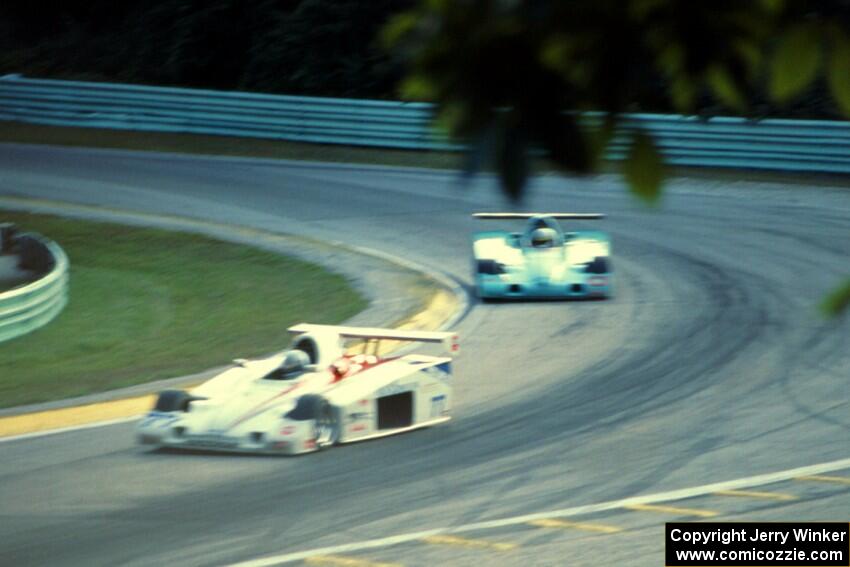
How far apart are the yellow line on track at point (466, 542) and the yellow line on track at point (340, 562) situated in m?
0.46

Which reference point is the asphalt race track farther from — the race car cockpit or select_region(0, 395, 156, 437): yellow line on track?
the race car cockpit

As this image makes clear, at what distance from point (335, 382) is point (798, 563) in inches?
165

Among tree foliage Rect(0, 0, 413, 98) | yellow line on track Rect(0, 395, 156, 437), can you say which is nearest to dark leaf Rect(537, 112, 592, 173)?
yellow line on track Rect(0, 395, 156, 437)

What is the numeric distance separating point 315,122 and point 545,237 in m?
13.1

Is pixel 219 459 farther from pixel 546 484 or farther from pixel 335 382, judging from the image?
pixel 546 484

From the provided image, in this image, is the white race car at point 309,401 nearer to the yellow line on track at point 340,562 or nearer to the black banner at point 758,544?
the yellow line on track at point 340,562

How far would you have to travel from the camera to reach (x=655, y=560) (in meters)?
7.96

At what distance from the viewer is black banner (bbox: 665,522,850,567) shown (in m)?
7.91

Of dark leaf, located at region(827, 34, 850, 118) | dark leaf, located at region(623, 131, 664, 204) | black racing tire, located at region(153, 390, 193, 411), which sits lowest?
dark leaf, located at region(623, 131, 664, 204)

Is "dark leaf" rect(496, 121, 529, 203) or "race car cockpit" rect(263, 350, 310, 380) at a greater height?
"race car cockpit" rect(263, 350, 310, 380)

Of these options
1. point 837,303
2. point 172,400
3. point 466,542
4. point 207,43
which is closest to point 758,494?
point 466,542

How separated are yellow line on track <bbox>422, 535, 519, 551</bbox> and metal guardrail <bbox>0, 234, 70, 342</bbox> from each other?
7.25 meters

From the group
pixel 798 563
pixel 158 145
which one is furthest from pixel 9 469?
pixel 158 145

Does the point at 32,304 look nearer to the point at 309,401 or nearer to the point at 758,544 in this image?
the point at 309,401
